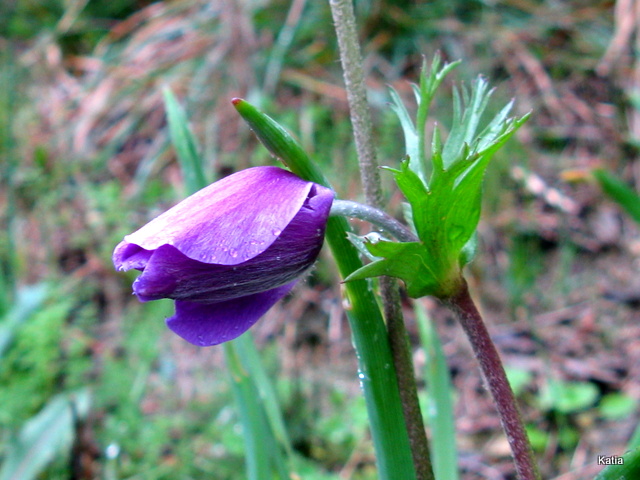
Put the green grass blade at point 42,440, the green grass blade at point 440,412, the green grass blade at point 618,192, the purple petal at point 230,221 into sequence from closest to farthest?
the purple petal at point 230,221 → the green grass blade at point 440,412 → the green grass blade at point 618,192 → the green grass blade at point 42,440

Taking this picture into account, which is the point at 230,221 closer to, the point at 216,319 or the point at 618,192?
the point at 216,319

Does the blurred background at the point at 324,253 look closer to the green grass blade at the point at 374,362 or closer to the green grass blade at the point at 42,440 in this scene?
the green grass blade at the point at 42,440

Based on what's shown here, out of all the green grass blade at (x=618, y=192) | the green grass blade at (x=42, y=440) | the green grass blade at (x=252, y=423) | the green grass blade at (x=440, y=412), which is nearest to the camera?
the green grass blade at (x=252, y=423)

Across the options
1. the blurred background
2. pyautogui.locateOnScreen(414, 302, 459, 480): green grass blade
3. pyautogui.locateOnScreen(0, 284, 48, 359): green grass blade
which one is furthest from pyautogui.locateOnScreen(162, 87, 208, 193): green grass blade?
pyautogui.locateOnScreen(0, 284, 48, 359): green grass blade

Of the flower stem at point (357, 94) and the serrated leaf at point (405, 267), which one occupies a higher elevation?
the flower stem at point (357, 94)

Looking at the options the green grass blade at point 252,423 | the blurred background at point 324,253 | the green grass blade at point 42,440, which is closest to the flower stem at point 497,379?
the green grass blade at point 252,423

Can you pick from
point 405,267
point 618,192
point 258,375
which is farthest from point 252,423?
point 618,192
